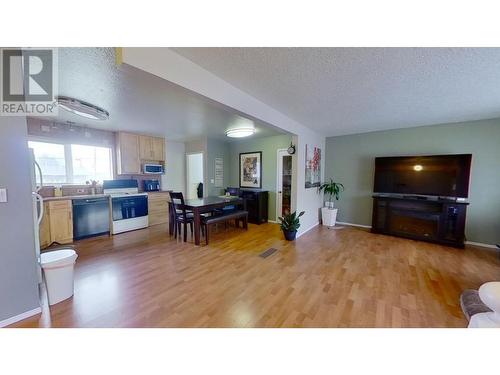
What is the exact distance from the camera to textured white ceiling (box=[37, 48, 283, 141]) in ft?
5.49

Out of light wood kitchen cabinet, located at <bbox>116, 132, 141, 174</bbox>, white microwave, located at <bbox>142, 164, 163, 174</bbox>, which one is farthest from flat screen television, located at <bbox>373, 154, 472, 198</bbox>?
light wood kitchen cabinet, located at <bbox>116, 132, 141, 174</bbox>

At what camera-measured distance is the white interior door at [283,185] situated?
4887 millimetres

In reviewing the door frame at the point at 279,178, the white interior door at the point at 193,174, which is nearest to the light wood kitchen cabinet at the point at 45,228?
the white interior door at the point at 193,174

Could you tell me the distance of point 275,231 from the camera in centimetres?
434

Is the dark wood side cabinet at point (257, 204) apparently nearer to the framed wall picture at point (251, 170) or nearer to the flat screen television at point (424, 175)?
the framed wall picture at point (251, 170)

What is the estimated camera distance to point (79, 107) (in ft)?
8.18

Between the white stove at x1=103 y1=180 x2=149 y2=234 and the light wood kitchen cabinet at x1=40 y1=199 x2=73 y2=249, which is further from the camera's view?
the white stove at x1=103 y1=180 x2=149 y2=234

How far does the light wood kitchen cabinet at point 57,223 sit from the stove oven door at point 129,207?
2.32 ft

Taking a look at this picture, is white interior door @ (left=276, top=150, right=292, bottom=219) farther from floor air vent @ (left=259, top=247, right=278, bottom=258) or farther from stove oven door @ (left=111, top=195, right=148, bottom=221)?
stove oven door @ (left=111, top=195, right=148, bottom=221)

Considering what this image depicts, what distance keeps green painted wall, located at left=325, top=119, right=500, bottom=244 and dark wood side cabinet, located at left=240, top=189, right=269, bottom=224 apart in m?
1.87

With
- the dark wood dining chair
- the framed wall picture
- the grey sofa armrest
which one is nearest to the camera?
the grey sofa armrest

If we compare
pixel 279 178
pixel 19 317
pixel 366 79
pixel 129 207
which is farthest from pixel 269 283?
pixel 129 207

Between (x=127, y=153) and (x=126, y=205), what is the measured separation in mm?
1293

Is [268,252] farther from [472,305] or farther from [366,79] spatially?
[366,79]
